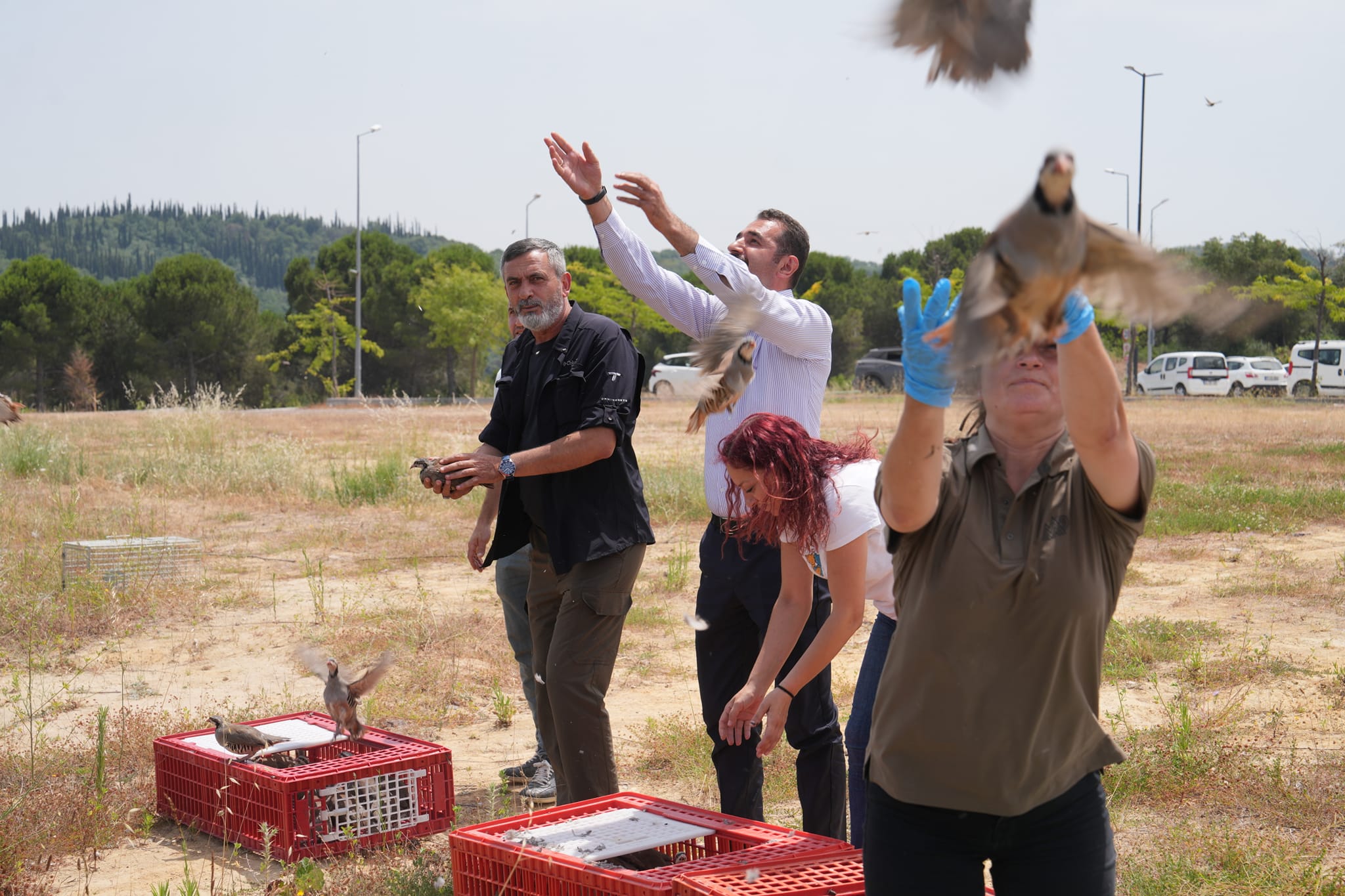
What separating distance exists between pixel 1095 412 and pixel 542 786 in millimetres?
3645

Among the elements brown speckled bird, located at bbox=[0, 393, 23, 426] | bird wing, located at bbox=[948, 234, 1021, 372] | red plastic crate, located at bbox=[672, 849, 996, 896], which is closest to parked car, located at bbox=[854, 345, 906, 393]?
brown speckled bird, located at bbox=[0, 393, 23, 426]

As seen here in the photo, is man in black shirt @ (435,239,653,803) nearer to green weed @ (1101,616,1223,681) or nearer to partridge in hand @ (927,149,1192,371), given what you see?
partridge in hand @ (927,149,1192,371)

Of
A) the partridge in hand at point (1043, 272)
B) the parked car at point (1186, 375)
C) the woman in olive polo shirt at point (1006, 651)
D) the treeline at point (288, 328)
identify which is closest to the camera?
the partridge in hand at point (1043, 272)

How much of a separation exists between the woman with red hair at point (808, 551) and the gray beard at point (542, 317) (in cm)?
131

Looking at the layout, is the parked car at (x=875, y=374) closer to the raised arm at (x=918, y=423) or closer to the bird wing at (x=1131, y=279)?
the raised arm at (x=918, y=423)

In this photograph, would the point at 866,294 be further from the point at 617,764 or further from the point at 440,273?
the point at 617,764

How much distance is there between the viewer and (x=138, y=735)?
17.6 feet

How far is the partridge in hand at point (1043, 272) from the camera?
152 centimetres

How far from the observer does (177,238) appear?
5773 inches

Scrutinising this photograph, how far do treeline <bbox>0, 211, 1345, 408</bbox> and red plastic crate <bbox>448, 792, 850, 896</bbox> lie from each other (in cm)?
3948

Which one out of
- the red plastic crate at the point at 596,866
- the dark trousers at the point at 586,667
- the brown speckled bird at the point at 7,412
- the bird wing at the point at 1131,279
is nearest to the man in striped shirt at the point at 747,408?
the dark trousers at the point at 586,667

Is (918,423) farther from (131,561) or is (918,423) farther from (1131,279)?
(131,561)

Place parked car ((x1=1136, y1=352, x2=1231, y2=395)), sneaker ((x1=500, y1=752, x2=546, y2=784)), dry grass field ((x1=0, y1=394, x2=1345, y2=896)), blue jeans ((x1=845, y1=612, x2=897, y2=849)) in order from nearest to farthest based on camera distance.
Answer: blue jeans ((x1=845, y1=612, x2=897, y2=849)) < dry grass field ((x1=0, y1=394, x2=1345, y2=896)) < sneaker ((x1=500, y1=752, x2=546, y2=784)) < parked car ((x1=1136, y1=352, x2=1231, y2=395))

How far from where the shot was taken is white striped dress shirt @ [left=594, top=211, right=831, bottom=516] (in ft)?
11.8
